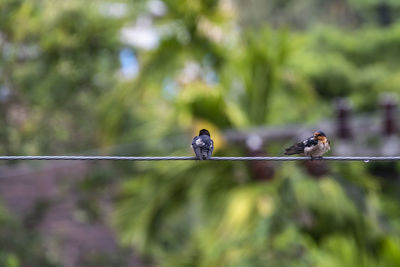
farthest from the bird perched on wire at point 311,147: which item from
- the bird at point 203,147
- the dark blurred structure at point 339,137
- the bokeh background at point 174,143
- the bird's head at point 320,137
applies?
the dark blurred structure at point 339,137

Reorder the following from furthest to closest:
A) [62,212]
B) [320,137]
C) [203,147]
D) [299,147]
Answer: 1. [62,212]
2. [320,137]
3. [299,147]
4. [203,147]

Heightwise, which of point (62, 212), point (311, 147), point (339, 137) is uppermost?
point (339, 137)

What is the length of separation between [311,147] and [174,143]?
6717mm

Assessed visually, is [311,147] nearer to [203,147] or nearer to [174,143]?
[203,147]

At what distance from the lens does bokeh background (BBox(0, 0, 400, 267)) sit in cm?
1044

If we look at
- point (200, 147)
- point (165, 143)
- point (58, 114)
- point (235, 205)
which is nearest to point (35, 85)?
point (58, 114)

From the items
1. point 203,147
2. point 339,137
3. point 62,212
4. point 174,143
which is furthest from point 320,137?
point 62,212

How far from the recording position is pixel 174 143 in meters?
11.8

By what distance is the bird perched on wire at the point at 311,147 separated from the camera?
5137mm

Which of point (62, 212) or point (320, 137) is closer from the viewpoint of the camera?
point (320, 137)

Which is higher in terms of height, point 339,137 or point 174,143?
point 174,143

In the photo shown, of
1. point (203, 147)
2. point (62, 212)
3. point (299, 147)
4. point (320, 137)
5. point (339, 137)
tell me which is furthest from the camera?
point (62, 212)

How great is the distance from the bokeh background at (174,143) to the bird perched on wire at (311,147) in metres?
4.04

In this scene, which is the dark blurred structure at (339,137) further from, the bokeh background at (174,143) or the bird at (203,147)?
the bird at (203,147)
